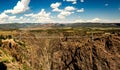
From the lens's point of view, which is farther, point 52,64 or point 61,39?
point 61,39

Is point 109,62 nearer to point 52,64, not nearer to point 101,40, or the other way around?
point 101,40

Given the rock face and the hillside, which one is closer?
the hillside

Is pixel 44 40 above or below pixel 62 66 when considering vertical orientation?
above

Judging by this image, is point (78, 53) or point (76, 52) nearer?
point (78, 53)

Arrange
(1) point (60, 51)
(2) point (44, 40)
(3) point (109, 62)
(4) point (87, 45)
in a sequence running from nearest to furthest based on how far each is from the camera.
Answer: (3) point (109, 62) < (4) point (87, 45) < (1) point (60, 51) < (2) point (44, 40)

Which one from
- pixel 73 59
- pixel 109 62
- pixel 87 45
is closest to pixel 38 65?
pixel 73 59

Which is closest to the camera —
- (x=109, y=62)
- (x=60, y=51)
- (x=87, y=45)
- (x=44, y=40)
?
(x=109, y=62)

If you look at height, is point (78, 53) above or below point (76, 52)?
below

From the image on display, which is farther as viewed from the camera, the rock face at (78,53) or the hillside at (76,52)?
the rock face at (78,53)
